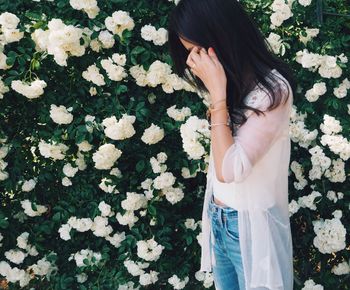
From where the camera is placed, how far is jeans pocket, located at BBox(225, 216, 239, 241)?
1694 mm

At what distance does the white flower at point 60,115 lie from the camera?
2539mm

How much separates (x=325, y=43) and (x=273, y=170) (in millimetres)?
1325

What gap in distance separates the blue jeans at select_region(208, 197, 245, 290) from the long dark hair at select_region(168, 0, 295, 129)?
0.34 metres

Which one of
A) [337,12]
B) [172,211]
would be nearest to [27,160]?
[172,211]

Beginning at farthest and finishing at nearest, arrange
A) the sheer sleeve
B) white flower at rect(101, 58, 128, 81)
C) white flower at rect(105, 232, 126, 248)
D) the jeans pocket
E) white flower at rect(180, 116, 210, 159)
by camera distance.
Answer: white flower at rect(105, 232, 126, 248) → white flower at rect(101, 58, 128, 81) → white flower at rect(180, 116, 210, 159) → the jeans pocket → the sheer sleeve

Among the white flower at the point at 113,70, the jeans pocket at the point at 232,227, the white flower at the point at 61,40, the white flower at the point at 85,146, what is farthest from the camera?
the white flower at the point at 85,146

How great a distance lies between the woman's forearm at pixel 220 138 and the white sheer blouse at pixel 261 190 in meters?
0.02

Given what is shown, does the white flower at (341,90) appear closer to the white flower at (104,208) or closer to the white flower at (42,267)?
the white flower at (104,208)

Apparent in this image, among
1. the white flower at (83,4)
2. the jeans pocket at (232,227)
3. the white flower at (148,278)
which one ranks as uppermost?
the white flower at (83,4)

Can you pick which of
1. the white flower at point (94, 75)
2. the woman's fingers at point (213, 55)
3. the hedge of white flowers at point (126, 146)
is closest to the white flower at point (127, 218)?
the hedge of white flowers at point (126, 146)

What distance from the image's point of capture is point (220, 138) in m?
1.51

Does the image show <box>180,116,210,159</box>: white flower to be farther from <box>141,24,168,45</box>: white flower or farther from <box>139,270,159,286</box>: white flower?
<box>139,270,159,286</box>: white flower

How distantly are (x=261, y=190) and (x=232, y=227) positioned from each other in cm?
18

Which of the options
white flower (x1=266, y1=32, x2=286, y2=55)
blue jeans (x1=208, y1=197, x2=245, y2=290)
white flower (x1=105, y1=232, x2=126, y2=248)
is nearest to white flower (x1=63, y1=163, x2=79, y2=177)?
white flower (x1=105, y1=232, x2=126, y2=248)
